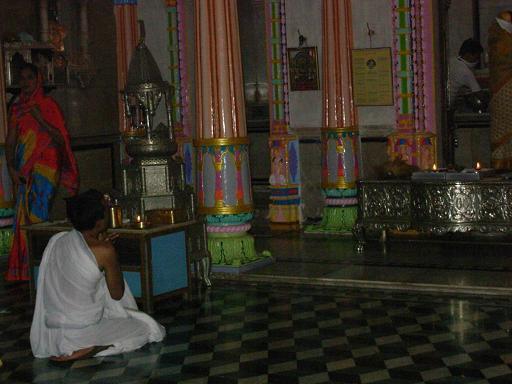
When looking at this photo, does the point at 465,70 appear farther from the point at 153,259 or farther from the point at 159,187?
the point at 153,259

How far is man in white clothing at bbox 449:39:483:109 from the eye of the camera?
13.8 metres

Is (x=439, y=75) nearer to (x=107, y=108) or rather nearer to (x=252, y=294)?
(x=252, y=294)

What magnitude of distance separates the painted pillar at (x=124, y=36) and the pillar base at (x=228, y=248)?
140 inches

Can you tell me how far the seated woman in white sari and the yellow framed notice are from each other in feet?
18.8

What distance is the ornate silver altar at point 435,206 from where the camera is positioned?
9.92 meters

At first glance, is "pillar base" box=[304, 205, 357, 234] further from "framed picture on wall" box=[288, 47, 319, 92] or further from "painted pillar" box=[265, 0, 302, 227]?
"framed picture on wall" box=[288, 47, 319, 92]

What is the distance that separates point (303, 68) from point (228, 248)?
3.90 m

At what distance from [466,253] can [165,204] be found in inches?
131

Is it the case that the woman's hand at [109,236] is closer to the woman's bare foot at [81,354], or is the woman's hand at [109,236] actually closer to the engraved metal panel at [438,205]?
the woman's bare foot at [81,354]

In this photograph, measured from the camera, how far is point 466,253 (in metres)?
10.6

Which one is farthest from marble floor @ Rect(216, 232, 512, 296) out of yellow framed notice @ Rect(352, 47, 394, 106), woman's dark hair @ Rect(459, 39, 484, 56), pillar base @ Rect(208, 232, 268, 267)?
woman's dark hair @ Rect(459, 39, 484, 56)

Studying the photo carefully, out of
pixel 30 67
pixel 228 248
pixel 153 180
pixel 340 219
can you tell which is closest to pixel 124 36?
pixel 30 67

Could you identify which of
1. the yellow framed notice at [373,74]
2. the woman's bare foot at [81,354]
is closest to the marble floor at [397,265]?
the yellow framed notice at [373,74]

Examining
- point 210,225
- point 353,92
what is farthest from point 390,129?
point 210,225
